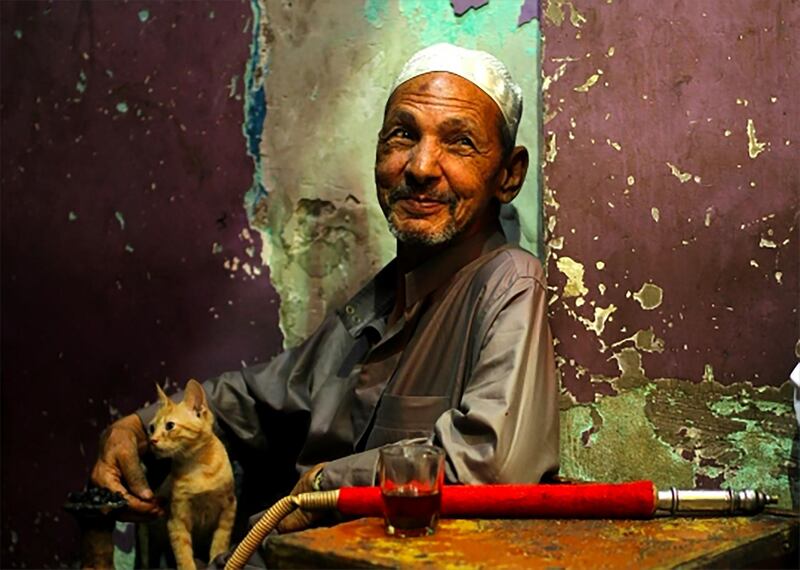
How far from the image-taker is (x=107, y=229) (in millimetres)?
3438

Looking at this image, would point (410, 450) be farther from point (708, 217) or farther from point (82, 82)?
point (82, 82)

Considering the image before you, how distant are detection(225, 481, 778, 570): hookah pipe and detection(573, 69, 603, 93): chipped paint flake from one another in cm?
98

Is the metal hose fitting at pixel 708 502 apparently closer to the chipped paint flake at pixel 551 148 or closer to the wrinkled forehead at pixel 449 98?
the chipped paint flake at pixel 551 148

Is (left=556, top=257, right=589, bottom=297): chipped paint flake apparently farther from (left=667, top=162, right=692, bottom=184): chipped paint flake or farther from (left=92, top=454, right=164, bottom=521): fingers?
(left=92, top=454, right=164, bottom=521): fingers

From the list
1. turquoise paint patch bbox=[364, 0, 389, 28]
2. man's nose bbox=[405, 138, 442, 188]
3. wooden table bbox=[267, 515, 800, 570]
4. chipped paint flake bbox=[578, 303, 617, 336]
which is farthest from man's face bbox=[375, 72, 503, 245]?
wooden table bbox=[267, 515, 800, 570]

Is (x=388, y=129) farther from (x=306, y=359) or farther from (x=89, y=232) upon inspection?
(x=89, y=232)

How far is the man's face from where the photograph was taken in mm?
2451

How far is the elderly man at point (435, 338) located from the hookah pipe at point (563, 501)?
0.10 meters

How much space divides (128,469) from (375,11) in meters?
1.46

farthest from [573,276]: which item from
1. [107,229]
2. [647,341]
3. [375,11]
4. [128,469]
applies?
[107,229]

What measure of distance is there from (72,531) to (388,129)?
1844 millimetres

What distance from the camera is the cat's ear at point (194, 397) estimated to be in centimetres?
254

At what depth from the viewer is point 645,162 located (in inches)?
95.0

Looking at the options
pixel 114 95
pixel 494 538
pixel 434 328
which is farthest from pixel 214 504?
pixel 114 95
